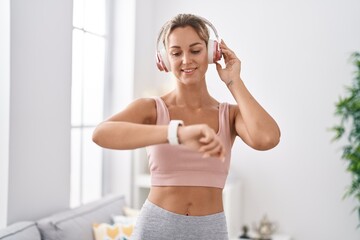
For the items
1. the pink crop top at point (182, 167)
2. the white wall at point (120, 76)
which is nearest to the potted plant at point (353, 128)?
the white wall at point (120, 76)

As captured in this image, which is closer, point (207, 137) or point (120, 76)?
point (207, 137)

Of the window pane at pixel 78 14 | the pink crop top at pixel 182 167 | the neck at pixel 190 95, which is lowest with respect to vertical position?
the pink crop top at pixel 182 167

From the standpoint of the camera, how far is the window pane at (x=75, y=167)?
3.17 m

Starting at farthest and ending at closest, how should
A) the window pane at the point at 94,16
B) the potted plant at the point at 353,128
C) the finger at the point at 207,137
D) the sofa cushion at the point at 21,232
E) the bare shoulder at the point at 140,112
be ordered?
the window pane at the point at 94,16 → the potted plant at the point at 353,128 → the sofa cushion at the point at 21,232 → the bare shoulder at the point at 140,112 → the finger at the point at 207,137

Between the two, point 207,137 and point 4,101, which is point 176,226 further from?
point 4,101

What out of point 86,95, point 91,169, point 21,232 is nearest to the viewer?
point 21,232

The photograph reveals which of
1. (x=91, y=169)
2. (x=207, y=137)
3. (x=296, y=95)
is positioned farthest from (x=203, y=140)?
(x=296, y=95)

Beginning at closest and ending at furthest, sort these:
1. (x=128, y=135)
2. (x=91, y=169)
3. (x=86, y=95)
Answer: (x=128, y=135) < (x=86, y=95) < (x=91, y=169)

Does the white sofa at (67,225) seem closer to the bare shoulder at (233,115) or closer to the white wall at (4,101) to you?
the white wall at (4,101)

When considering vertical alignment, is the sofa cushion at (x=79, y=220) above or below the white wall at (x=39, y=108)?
below

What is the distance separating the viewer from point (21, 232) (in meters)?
2.23

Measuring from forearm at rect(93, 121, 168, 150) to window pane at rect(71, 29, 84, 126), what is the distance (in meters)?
1.93

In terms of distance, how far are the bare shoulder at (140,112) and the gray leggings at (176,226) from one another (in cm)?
24

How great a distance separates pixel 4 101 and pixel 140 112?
3.84ft
